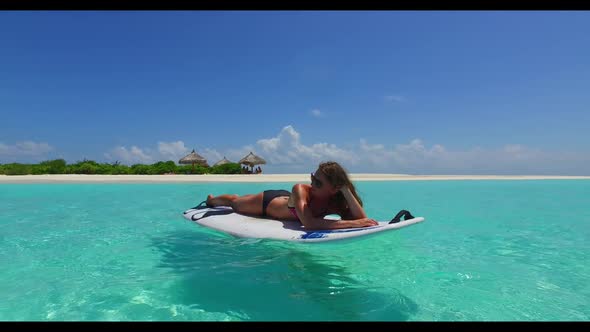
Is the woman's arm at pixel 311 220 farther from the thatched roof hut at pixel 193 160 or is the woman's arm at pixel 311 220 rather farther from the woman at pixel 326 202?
the thatched roof hut at pixel 193 160

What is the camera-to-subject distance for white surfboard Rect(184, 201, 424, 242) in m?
3.11

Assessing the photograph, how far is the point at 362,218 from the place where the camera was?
3.70 metres

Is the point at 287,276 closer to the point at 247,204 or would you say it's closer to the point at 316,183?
the point at 316,183

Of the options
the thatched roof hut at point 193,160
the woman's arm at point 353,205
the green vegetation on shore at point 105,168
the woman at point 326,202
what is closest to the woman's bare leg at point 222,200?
the woman at point 326,202

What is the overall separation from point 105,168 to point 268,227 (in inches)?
1044

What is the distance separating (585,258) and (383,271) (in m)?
3.13

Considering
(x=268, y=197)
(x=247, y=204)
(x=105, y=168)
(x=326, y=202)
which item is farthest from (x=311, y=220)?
(x=105, y=168)

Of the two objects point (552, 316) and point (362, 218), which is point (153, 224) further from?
point (552, 316)

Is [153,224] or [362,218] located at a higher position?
[362,218]

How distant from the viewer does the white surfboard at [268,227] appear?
10.2 feet

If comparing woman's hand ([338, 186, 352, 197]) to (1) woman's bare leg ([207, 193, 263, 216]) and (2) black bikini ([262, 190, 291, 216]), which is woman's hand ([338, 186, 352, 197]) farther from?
(1) woman's bare leg ([207, 193, 263, 216])

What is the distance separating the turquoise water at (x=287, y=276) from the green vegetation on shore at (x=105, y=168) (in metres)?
21.6
